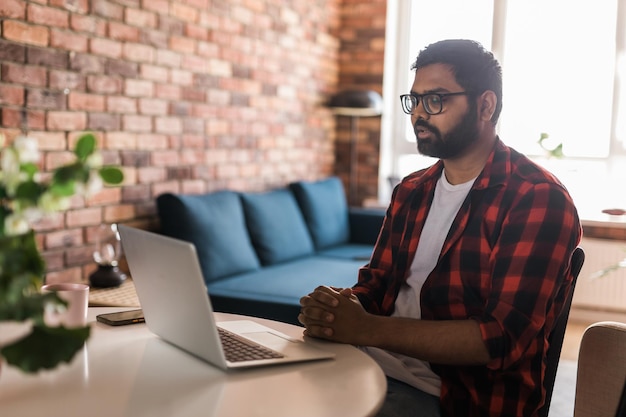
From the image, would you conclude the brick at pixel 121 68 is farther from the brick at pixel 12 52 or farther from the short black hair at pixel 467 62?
the short black hair at pixel 467 62

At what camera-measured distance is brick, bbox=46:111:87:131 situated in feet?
9.09

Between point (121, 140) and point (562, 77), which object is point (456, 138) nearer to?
point (121, 140)

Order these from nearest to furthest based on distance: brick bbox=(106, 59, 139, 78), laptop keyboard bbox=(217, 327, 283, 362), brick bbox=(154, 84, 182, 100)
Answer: laptop keyboard bbox=(217, 327, 283, 362)
brick bbox=(106, 59, 139, 78)
brick bbox=(154, 84, 182, 100)

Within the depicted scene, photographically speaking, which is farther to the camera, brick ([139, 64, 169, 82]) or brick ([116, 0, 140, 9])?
brick ([139, 64, 169, 82])

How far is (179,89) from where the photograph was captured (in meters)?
3.57

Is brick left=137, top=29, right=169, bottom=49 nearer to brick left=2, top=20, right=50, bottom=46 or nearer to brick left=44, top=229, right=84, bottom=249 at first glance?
brick left=2, top=20, right=50, bottom=46

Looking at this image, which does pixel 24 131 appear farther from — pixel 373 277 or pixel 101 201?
pixel 373 277

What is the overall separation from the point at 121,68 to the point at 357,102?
7.12 feet

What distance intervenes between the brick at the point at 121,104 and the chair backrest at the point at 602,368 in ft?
7.10

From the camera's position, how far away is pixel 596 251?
461 cm

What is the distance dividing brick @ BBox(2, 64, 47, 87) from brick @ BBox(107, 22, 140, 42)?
44 cm

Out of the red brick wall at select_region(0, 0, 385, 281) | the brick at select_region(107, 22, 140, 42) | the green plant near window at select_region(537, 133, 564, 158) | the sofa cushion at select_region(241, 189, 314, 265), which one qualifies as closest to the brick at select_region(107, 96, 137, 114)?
the red brick wall at select_region(0, 0, 385, 281)

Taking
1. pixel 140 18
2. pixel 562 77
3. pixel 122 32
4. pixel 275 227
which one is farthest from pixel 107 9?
pixel 562 77

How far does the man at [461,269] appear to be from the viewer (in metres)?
1.50
